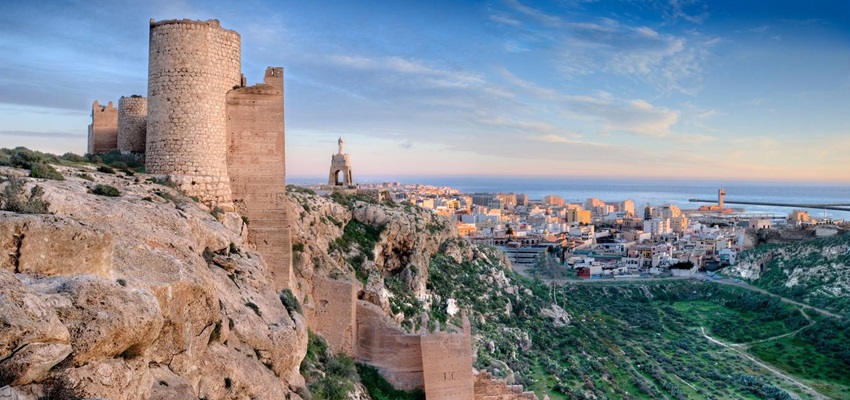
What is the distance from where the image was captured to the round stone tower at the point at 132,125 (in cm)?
1380

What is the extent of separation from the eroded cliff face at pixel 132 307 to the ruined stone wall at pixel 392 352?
5205mm

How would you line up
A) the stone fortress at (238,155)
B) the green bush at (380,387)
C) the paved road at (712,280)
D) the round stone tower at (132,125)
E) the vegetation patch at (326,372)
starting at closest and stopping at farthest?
the vegetation patch at (326,372) → the stone fortress at (238,155) → the round stone tower at (132,125) → the green bush at (380,387) → the paved road at (712,280)

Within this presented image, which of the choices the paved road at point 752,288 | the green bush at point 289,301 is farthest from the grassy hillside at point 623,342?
the green bush at point 289,301

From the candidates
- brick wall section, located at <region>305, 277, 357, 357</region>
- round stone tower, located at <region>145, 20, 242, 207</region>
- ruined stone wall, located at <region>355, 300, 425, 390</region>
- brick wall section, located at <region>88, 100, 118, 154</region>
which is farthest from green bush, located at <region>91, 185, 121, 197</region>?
ruined stone wall, located at <region>355, 300, 425, 390</region>

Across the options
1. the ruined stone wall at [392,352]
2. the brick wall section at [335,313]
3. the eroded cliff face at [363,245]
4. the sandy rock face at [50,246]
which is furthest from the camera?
the eroded cliff face at [363,245]

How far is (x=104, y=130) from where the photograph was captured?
1487 centimetres

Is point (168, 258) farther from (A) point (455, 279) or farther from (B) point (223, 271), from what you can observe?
(A) point (455, 279)

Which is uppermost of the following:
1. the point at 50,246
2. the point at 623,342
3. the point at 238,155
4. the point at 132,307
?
the point at 238,155

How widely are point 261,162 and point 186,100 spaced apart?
1798 millimetres

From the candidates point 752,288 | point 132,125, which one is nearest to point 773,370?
point 752,288

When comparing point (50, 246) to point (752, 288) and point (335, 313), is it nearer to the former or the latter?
point (335, 313)

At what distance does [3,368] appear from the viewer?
4500 mm

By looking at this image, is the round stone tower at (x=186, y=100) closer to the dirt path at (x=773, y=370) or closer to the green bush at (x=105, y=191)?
the green bush at (x=105, y=191)

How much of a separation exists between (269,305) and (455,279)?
16.4 m
